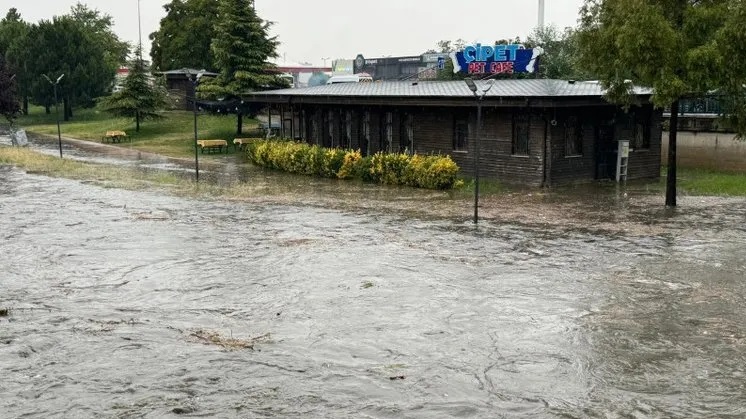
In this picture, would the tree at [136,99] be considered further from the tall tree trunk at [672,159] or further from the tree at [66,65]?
the tall tree trunk at [672,159]

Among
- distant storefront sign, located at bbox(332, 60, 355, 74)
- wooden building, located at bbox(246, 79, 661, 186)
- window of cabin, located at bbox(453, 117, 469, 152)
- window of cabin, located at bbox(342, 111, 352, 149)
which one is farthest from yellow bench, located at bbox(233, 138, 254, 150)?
distant storefront sign, located at bbox(332, 60, 355, 74)

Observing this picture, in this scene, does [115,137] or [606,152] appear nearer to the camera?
[606,152]

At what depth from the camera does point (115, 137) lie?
182 feet

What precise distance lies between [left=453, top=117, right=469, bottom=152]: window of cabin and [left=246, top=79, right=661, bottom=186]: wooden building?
1.5 inches

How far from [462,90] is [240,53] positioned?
2105cm

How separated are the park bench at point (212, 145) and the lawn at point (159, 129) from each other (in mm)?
788

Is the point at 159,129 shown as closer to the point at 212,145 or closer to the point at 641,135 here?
the point at 212,145

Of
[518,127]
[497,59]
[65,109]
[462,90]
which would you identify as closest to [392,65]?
[65,109]

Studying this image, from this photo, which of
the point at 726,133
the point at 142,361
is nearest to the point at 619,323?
the point at 142,361

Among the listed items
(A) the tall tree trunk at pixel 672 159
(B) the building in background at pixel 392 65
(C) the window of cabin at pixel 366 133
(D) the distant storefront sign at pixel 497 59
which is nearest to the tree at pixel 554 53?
(D) the distant storefront sign at pixel 497 59

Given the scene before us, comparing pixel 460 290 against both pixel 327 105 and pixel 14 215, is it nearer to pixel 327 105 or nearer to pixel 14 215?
pixel 14 215

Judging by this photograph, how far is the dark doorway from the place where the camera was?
29.7 meters

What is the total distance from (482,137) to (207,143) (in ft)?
65.3

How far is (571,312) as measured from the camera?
42.8 feet
